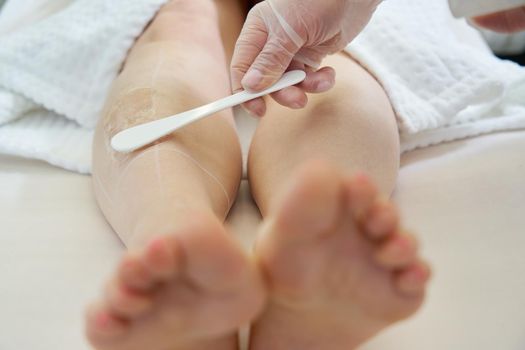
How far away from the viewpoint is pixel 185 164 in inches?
23.1

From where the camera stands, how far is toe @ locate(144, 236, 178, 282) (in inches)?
15.4

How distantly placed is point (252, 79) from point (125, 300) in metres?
0.32

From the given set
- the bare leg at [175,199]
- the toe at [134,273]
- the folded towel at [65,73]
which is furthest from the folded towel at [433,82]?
the toe at [134,273]

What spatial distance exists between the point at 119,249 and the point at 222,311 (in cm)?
27

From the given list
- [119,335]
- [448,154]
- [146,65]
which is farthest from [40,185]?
[448,154]

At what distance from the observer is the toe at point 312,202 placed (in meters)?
0.39

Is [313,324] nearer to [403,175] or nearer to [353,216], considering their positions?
[353,216]

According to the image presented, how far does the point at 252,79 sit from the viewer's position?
641 millimetres

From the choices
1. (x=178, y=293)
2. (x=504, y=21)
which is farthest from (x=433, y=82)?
(x=178, y=293)

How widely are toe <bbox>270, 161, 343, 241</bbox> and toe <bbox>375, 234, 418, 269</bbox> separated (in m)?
0.04

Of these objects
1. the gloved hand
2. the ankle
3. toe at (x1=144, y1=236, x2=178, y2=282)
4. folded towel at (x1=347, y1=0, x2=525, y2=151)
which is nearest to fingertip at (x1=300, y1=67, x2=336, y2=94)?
the gloved hand

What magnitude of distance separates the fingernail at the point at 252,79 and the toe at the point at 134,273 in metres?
0.30

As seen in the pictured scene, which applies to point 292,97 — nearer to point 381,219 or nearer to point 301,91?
point 301,91

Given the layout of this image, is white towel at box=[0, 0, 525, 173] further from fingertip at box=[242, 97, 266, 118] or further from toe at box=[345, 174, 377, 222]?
toe at box=[345, 174, 377, 222]
